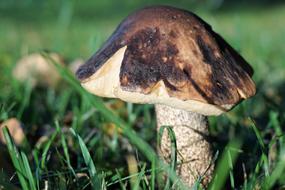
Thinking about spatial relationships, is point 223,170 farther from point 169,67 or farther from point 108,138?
point 108,138

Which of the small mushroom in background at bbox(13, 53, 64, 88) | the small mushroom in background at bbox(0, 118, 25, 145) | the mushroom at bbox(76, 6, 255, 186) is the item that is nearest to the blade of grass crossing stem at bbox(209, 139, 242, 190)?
the mushroom at bbox(76, 6, 255, 186)

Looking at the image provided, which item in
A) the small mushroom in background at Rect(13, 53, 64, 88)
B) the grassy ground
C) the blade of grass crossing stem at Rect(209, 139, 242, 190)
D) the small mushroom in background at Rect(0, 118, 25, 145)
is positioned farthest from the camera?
the small mushroom in background at Rect(13, 53, 64, 88)

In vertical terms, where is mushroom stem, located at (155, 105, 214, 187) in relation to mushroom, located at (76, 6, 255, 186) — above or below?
below

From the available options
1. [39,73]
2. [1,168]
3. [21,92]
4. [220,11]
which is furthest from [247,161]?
[220,11]

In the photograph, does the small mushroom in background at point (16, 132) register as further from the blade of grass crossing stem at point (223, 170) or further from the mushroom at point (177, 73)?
the blade of grass crossing stem at point (223, 170)

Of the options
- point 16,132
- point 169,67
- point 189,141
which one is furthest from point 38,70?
point 169,67

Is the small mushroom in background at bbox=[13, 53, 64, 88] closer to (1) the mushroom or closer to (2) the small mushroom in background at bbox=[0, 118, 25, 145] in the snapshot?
(2) the small mushroom in background at bbox=[0, 118, 25, 145]

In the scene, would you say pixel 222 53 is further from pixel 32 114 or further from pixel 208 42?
pixel 32 114
